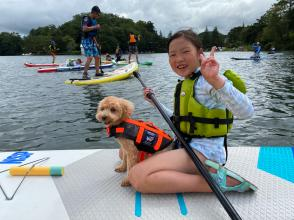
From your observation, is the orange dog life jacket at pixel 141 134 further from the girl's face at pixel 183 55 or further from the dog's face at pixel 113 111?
the girl's face at pixel 183 55

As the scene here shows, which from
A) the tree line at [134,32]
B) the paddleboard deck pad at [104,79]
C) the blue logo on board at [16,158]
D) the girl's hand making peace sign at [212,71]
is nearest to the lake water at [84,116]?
the paddleboard deck pad at [104,79]

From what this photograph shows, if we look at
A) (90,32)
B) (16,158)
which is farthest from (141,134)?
(90,32)

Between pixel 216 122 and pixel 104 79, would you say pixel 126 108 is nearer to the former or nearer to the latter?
pixel 216 122

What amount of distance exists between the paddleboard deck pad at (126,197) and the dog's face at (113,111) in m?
0.61

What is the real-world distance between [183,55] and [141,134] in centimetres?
78

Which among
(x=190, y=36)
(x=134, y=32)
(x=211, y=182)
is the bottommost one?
(x=211, y=182)

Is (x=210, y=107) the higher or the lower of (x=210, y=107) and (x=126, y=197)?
the higher

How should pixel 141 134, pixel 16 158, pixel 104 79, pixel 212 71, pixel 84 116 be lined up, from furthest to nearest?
1. pixel 104 79
2. pixel 84 116
3. pixel 16 158
4. pixel 141 134
5. pixel 212 71

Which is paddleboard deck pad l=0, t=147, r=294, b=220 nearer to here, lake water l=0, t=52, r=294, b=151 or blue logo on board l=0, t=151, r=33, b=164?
blue logo on board l=0, t=151, r=33, b=164

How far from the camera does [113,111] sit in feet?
9.61

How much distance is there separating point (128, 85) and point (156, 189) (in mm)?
8753

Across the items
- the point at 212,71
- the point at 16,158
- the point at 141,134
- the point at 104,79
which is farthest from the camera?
the point at 104,79

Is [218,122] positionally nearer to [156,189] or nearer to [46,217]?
[156,189]

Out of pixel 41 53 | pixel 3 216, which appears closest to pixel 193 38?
pixel 3 216
